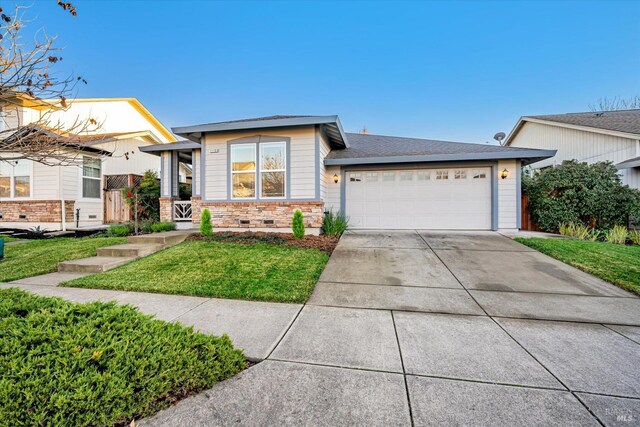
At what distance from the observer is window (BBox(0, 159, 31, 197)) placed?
1018 cm

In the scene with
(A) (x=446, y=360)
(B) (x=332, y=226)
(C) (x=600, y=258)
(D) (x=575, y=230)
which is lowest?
(A) (x=446, y=360)

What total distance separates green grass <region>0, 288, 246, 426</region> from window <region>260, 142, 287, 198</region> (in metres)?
5.80

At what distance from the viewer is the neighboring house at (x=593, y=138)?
31.0 feet

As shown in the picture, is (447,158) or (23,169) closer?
(447,158)

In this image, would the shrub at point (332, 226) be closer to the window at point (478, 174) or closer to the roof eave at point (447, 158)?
the roof eave at point (447, 158)

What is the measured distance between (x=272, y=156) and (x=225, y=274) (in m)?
4.29

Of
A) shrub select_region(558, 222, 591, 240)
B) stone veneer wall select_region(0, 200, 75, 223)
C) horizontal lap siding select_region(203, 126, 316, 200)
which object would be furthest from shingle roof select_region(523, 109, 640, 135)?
stone veneer wall select_region(0, 200, 75, 223)

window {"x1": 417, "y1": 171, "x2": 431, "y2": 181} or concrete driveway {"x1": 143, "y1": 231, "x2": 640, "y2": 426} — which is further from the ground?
window {"x1": 417, "y1": 171, "x2": 431, "y2": 181}

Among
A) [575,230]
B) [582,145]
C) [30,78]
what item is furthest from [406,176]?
[582,145]

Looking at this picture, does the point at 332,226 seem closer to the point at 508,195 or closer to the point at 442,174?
the point at 442,174

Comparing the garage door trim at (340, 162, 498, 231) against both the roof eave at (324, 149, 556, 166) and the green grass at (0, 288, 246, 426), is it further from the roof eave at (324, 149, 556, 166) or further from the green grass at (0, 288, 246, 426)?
the green grass at (0, 288, 246, 426)

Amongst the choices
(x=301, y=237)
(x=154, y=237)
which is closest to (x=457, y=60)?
(x=301, y=237)

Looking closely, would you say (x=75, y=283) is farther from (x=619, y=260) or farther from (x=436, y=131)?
(x=436, y=131)

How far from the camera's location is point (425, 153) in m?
8.67
